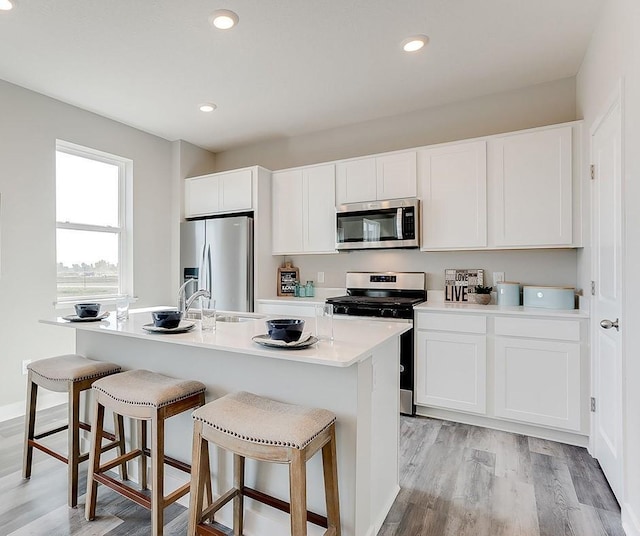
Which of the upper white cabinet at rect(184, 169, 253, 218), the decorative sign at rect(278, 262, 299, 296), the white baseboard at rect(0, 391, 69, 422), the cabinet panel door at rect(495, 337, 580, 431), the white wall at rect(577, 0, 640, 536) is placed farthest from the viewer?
the decorative sign at rect(278, 262, 299, 296)

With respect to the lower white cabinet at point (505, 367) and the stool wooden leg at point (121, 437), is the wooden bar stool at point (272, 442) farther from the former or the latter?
the lower white cabinet at point (505, 367)

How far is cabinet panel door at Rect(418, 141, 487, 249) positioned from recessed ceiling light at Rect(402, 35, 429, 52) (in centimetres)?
91

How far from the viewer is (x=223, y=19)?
7.38 feet

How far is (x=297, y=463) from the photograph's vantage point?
1.25 meters

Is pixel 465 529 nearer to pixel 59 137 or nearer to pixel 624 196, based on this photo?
pixel 624 196

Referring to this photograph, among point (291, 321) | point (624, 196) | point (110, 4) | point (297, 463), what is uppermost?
point (110, 4)

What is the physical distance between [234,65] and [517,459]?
3.39 m

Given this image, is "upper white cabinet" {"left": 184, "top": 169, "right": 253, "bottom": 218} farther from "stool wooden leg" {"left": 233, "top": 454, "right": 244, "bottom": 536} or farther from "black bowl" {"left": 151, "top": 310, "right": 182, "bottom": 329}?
"stool wooden leg" {"left": 233, "top": 454, "right": 244, "bottom": 536}

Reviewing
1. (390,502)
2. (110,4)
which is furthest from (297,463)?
(110,4)

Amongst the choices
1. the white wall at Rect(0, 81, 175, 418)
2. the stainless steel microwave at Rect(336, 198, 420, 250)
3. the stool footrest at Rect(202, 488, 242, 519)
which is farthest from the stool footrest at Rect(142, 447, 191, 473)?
the stainless steel microwave at Rect(336, 198, 420, 250)

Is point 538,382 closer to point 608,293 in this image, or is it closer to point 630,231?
point 608,293

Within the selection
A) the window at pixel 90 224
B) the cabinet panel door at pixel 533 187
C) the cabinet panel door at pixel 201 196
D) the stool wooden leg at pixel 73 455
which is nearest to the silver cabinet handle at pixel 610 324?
the cabinet panel door at pixel 533 187

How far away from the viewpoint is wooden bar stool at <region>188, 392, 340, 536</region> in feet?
4.13

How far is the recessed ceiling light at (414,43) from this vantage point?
8.06 feet
